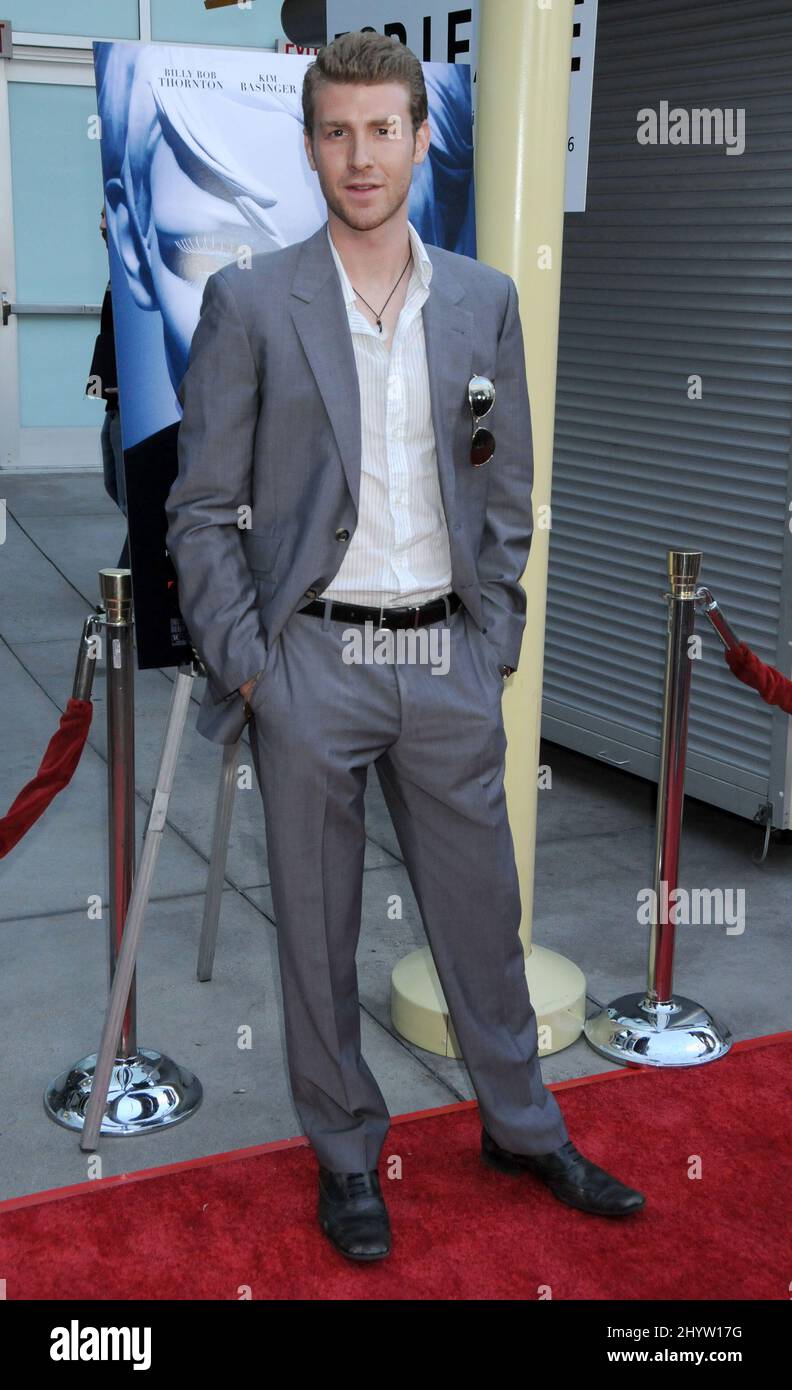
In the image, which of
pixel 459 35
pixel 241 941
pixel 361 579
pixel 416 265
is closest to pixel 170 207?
pixel 416 265

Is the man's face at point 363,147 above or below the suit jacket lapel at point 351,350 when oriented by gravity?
above

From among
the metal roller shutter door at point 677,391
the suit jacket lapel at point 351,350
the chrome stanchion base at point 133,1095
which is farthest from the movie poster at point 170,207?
the metal roller shutter door at point 677,391

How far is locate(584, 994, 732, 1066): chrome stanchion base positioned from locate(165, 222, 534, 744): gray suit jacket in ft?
4.55

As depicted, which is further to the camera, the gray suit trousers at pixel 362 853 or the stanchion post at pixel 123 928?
the stanchion post at pixel 123 928

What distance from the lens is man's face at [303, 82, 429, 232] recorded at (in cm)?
265

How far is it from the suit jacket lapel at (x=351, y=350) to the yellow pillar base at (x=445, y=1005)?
140 centimetres

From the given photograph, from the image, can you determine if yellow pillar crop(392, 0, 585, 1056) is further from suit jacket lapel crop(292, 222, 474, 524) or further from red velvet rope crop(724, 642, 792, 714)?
suit jacket lapel crop(292, 222, 474, 524)

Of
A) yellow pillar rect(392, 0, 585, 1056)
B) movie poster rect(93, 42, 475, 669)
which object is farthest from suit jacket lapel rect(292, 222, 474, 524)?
yellow pillar rect(392, 0, 585, 1056)

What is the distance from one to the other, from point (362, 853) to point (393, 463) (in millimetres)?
742

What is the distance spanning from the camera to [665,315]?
495 cm

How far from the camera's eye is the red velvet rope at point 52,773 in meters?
3.33

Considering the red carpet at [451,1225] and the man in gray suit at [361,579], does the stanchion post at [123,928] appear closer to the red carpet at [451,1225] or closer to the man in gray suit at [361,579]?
the red carpet at [451,1225]
